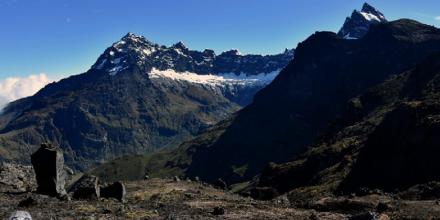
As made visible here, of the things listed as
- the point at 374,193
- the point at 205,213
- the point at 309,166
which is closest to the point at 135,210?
the point at 205,213

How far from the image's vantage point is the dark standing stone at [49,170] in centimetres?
4472

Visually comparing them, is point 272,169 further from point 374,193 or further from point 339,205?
point 339,205

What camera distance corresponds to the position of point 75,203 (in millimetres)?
38062

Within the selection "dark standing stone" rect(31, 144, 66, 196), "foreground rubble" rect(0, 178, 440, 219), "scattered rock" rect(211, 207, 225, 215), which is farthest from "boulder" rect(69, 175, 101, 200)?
"scattered rock" rect(211, 207, 225, 215)

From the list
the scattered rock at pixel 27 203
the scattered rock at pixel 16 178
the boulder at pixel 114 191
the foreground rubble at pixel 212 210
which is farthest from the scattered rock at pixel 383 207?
the scattered rock at pixel 16 178

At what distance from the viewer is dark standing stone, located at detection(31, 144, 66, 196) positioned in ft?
147

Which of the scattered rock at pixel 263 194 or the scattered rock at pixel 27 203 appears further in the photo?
the scattered rock at pixel 263 194

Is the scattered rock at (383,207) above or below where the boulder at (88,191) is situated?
below

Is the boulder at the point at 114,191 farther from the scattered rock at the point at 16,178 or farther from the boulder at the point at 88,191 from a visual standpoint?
the scattered rock at the point at 16,178

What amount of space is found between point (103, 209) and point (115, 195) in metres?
11.4

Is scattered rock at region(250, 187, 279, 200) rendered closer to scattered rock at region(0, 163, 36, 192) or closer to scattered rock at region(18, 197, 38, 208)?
scattered rock at region(0, 163, 36, 192)

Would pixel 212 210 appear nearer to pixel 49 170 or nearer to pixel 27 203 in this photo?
pixel 27 203

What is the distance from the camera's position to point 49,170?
149 feet

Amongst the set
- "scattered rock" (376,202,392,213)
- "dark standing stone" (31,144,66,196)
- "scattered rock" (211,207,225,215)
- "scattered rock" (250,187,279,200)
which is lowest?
"scattered rock" (250,187,279,200)
